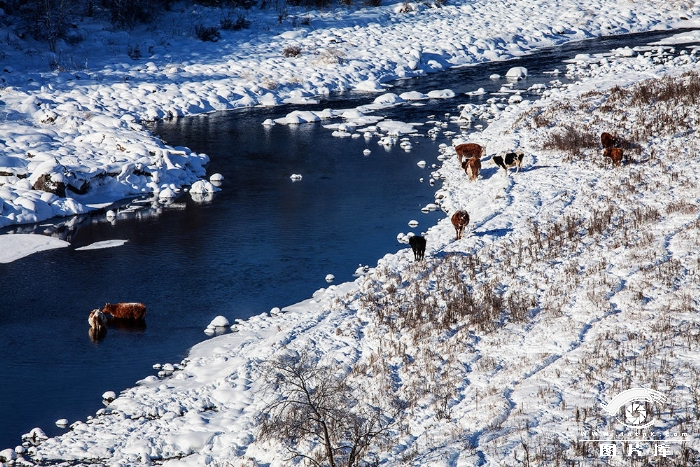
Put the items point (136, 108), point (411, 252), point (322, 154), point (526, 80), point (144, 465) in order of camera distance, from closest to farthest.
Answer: point (144, 465) < point (411, 252) < point (322, 154) < point (136, 108) < point (526, 80)

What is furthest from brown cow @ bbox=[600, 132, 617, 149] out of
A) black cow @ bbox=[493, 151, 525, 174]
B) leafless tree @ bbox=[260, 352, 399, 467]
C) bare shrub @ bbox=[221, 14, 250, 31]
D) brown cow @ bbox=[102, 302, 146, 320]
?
bare shrub @ bbox=[221, 14, 250, 31]

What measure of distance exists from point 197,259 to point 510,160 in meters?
10.7

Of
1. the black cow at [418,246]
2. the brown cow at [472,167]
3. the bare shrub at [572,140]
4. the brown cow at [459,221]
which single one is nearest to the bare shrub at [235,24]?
the bare shrub at [572,140]

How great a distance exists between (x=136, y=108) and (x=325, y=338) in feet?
85.0

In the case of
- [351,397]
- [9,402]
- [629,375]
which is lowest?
[9,402]

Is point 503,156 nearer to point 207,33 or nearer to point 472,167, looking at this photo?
point 472,167

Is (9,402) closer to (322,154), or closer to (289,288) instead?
(289,288)

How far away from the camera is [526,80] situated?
40625mm

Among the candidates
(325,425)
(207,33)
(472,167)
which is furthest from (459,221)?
(207,33)

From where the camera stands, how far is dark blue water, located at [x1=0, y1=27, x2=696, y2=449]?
14.8 m

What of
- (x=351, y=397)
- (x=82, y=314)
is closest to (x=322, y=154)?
(x=82, y=314)

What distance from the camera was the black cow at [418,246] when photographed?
17797 mm

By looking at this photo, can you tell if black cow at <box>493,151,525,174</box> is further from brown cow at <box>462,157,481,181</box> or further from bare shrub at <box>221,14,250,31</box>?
bare shrub at <box>221,14,250,31</box>

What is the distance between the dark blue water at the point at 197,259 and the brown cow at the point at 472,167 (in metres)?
1.60
